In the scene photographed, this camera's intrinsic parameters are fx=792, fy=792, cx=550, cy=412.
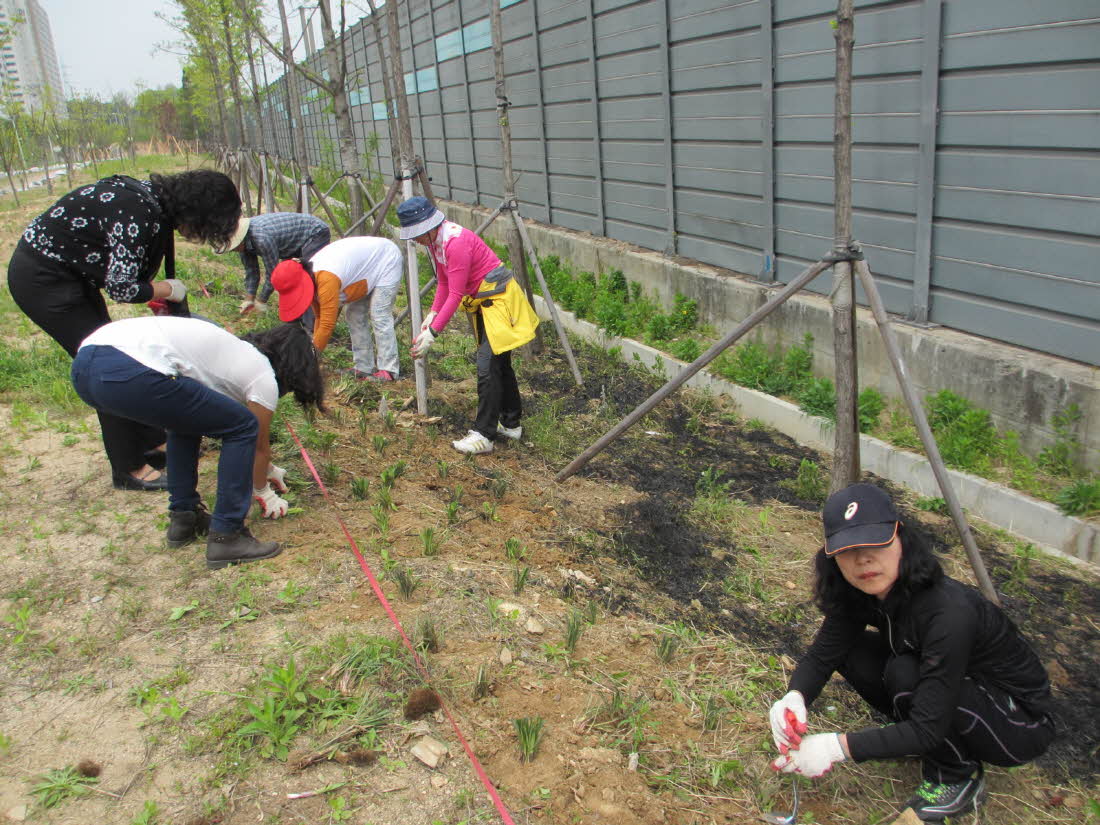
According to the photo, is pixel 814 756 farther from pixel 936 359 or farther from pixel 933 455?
pixel 936 359

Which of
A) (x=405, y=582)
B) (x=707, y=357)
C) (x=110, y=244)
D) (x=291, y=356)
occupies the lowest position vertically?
(x=405, y=582)

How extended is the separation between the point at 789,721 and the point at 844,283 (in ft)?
6.65

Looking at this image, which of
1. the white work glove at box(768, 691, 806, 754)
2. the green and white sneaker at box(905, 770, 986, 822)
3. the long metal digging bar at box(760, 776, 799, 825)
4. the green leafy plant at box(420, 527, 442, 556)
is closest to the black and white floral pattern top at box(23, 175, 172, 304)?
the green leafy plant at box(420, 527, 442, 556)

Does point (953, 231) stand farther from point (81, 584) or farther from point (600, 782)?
point (81, 584)

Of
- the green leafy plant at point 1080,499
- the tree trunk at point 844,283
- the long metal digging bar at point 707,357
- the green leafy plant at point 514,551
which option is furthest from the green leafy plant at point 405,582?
the green leafy plant at point 1080,499

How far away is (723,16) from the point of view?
234 inches

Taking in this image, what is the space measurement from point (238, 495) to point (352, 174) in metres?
7.62

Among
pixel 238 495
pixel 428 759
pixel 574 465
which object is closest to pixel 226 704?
pixel 428 759

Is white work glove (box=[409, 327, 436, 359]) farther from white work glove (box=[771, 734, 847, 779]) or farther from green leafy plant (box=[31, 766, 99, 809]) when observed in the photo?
white work glove (box=[771, 734, 847, 779])

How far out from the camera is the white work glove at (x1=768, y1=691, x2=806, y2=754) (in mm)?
2250

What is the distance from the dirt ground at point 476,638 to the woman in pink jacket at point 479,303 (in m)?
0.40

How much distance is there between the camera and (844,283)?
354cm

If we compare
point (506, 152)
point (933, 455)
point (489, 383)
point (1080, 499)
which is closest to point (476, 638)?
point (933, 455)

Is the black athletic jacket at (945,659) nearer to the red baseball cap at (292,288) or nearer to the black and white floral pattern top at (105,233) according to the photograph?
the black and white floral pattern top at (105,233)
